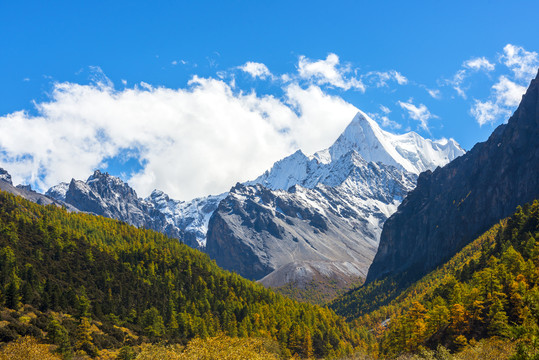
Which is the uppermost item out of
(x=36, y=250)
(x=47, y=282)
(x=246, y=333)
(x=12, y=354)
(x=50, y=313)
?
(x=36, y=250)

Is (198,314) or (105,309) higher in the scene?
(105,309)

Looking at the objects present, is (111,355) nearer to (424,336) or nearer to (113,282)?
(113,282)

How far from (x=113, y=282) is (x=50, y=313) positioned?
53426 mm

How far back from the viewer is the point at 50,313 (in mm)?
126562

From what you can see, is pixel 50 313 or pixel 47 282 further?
pixel 47 282

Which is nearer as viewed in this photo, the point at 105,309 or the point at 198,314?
the point at 105,309

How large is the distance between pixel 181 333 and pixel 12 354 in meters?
101

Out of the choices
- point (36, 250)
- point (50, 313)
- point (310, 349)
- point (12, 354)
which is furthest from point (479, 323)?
point (36, 250)

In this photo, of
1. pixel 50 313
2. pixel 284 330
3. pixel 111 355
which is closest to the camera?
pixel 111 355

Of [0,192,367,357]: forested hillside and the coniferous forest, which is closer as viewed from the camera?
the coniferous forest

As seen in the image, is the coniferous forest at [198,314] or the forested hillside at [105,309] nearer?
the coniferous forest at [198,314]

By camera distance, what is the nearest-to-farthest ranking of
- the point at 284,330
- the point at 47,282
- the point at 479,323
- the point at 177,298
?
1. the point at 479,323
2. the point at 47,282
3. the point at 284,330
4. the point at 177,298

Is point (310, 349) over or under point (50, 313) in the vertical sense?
under

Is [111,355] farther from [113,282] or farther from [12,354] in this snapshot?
[113,282]
